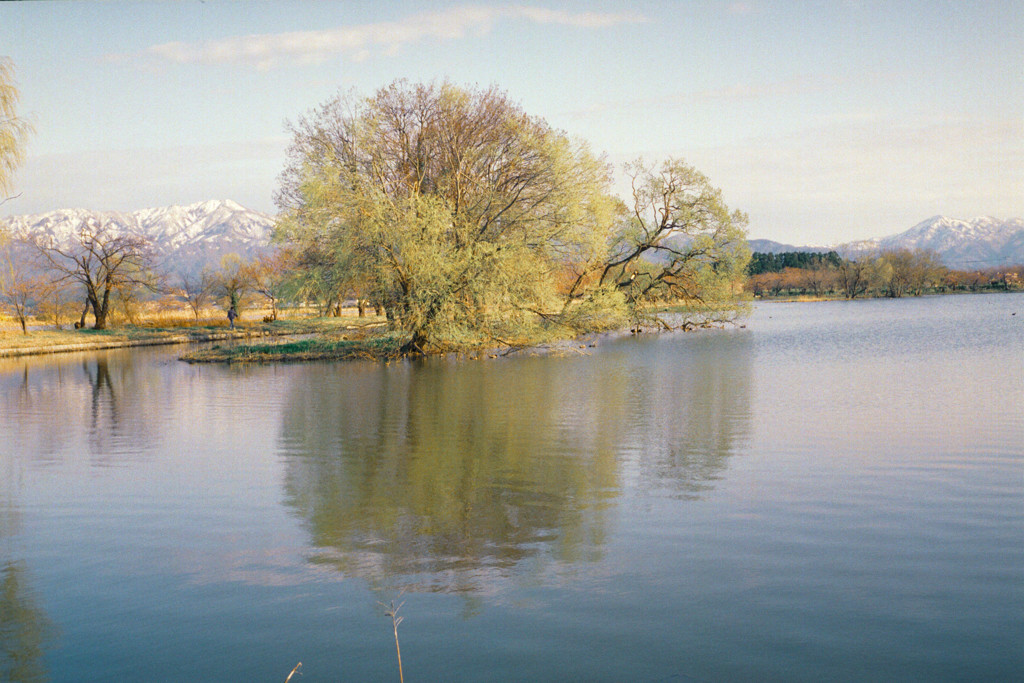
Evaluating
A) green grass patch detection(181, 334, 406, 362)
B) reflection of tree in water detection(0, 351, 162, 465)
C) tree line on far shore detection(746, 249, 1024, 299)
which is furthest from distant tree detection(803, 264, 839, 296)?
reflection of tree in water detection(0, 351, 162, 465)

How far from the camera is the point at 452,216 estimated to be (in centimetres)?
3278

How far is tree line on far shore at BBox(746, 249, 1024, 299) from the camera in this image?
123438 millimetres

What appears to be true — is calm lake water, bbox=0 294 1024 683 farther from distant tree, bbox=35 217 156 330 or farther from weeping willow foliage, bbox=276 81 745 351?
distant tree, bbox=35 217 156 330

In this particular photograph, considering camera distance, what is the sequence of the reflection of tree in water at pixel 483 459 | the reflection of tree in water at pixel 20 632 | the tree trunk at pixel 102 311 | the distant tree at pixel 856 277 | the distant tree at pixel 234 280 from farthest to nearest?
the distant tree at pixel 856 277 → the distant tree at pixel 234 280 → the tree trunk at pixel 102 311 → the reflection of tree in water at pixel 483 459 → the reflection of tree in water at pixel 20 632

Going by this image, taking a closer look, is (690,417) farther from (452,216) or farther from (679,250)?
(679,250)

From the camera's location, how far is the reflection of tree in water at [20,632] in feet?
19.3

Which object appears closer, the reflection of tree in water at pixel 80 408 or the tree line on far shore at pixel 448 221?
the reflection of tree in water at pixel 80 408

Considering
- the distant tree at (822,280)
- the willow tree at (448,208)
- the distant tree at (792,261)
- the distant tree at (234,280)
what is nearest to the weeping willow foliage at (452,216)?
the willow tree at (448,208)

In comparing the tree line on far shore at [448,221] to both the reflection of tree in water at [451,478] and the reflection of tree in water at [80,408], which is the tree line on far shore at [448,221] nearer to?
the reflection of tree in water at [80,408]

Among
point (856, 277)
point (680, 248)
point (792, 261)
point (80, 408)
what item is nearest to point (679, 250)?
point (680, 248)

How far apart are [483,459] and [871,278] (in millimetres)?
127193

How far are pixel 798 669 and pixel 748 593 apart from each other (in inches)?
51.8

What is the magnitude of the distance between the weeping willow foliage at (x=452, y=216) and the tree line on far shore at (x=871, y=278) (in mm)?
89223

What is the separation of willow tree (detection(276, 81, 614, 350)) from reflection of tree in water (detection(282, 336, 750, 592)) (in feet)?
22.0
